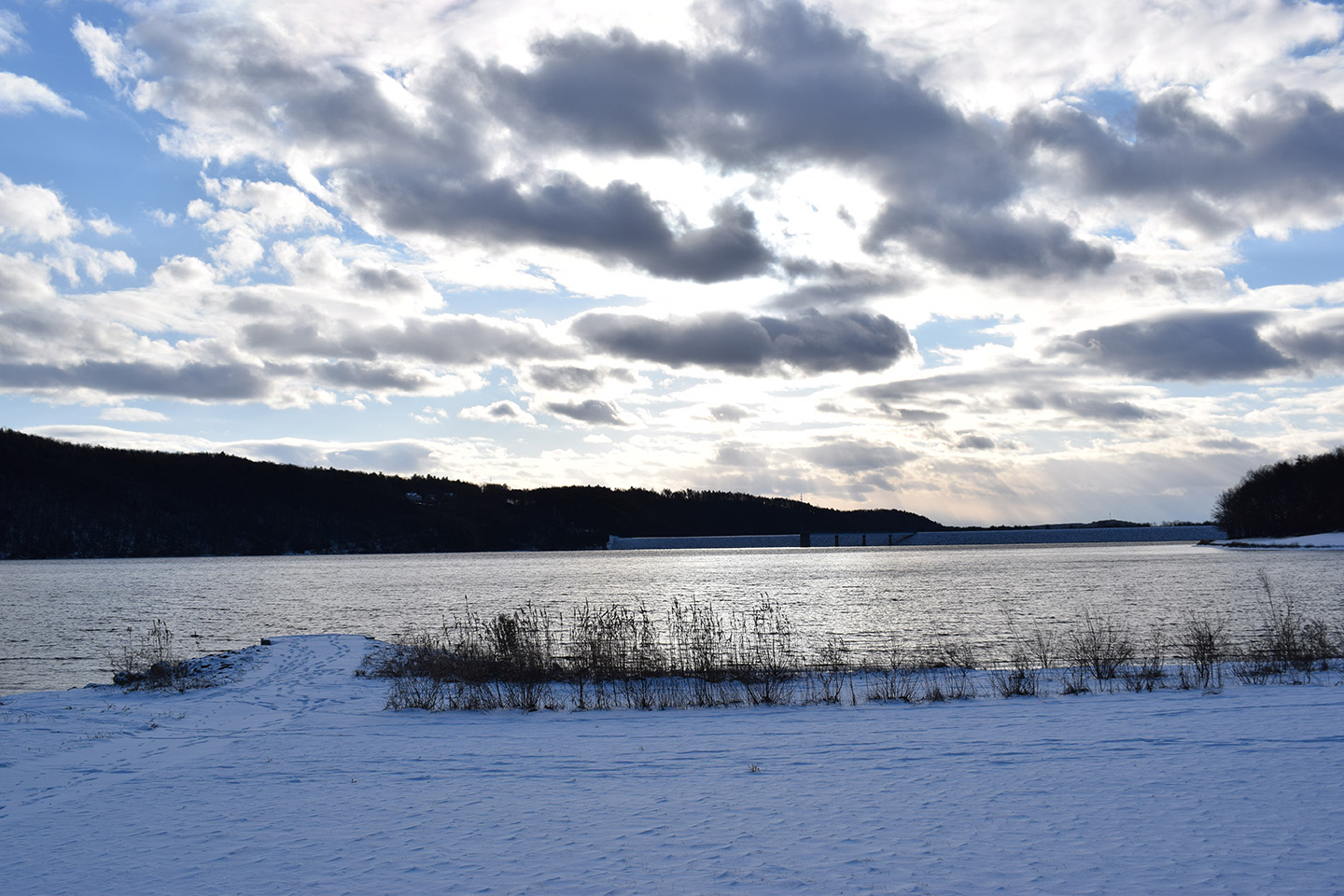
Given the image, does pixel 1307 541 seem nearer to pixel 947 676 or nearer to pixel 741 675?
pixel 947 676

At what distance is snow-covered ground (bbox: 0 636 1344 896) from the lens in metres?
7.82

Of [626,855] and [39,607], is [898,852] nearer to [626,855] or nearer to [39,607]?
[626,855]

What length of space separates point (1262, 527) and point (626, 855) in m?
200

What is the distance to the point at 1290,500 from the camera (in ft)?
536

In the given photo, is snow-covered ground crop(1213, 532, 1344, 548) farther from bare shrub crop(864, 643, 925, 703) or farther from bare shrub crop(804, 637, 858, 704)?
bare shrub crop(804, 637, 858, 704)

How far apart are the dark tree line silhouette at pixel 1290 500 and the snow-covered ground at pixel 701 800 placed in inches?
6728

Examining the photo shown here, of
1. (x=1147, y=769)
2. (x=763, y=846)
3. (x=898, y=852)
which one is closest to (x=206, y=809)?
(x=763, y=846)

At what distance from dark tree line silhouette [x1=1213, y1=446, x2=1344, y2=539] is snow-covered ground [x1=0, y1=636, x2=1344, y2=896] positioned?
561 feet

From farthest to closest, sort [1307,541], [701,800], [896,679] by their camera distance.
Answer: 1. [1307,541]
2. [896,679]
3. [701,800]

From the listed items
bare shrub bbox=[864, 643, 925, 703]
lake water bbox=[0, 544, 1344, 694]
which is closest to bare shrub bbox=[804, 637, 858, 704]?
bare shrub bbox=[864, 643, 925, 703]

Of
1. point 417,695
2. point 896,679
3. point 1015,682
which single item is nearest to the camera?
point 417,695

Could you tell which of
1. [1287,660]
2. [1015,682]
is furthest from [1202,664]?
[1015,682]

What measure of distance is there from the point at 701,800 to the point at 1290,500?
637 feet

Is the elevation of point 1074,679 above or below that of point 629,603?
above
